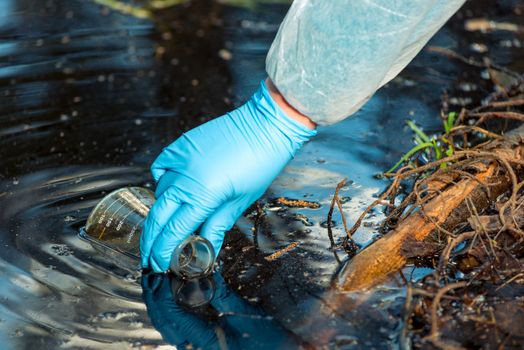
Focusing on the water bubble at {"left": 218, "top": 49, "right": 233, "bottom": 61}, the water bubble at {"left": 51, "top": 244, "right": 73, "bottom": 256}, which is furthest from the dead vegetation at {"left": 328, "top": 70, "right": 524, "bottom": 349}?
the water bubble at {"left": 218, "top": 49, "right": 233, "bottom": 61}

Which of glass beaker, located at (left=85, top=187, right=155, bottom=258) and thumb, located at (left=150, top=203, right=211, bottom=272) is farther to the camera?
glass beaker, located at (left=85, top=187, right=155, bottom=258)

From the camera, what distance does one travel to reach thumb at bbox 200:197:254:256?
256 centimetres

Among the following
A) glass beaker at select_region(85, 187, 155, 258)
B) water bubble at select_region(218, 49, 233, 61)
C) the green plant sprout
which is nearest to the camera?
glass beaker at select_region(85, 187, 155, 258)

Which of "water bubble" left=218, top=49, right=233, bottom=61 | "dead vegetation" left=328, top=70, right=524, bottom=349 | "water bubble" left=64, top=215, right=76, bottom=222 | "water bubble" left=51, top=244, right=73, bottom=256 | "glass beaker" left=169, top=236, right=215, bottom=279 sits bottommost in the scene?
"water bubble" left=51, top=244, right=73, bottom=256

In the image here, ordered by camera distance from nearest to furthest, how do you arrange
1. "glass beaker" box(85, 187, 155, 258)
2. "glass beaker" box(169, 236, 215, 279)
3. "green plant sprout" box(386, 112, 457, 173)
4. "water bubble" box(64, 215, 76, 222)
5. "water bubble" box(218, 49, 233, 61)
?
1. "glass beaker" box(169, 236, 215, 279)
2. "glass beaker" box(85, 187, 155, 258)
3. "water bubble" box(64, 215, 76, 222)
4. "green plant sprout" box(386, 112, 457, 173)
5. "water bubble" box(218, 49, 233, 61)

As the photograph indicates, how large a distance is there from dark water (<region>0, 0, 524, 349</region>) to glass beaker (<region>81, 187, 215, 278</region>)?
0.08 m

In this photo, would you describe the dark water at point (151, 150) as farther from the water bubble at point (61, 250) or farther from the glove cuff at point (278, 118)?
the glove cuff at point (278, 118)

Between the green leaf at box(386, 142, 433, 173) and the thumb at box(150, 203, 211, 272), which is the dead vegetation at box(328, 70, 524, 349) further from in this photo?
the thumb at box(150, 203, 211, 272)

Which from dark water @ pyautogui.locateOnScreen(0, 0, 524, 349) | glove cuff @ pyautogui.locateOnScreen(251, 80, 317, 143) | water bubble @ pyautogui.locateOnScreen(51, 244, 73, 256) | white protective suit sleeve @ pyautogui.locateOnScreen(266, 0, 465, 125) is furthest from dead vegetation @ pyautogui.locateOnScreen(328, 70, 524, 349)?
water bubble @ pyautogui.locateOnScreen(51, 244, 73, 256)

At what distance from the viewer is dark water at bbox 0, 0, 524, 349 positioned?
2.41 meters

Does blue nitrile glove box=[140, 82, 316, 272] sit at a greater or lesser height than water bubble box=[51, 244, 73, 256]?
greater

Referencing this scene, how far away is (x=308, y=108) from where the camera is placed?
2451 millimetres

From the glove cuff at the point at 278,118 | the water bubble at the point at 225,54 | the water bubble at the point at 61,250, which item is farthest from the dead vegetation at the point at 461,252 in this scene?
the water bubble at the point at 225,54

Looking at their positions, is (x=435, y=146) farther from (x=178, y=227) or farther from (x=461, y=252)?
(x=178, y=227)
